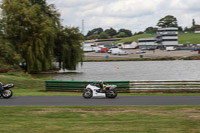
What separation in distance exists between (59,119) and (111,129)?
2.71 metres

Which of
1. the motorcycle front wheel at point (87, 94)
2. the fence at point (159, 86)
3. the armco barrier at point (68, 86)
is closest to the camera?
the motorcycle front wheel at point (87, 94)

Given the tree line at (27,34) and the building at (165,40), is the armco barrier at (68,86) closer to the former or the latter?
the tree line at (27,34)

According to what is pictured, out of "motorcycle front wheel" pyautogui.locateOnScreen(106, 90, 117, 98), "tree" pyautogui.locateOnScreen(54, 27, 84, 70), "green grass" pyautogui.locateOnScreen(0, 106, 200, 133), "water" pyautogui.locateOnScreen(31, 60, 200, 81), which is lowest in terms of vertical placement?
"water" pyautogui.locateOnScreen(31, 60, 200, 81)

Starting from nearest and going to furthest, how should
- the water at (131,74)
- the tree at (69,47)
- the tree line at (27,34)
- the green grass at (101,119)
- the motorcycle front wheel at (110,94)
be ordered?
the green grass at (101,119), the motorcycle front wheel at (110,94), the tree line at (27,34), the water at (131,74), the tree at (69,47)

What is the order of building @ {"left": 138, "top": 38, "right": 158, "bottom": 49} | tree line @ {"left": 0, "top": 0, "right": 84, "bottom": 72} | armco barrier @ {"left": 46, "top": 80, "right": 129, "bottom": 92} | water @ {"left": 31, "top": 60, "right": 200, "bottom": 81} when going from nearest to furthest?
armco barrier @ {"left": 46, "top": 80, "right": 129, "bottom": 92}
tree line @ {"left": 0, "top": 0, "right": 84, "bottom": 72}
water @ {"left": 31, "top": 60, "right": 200, "bottom": 81}
building @ {"left": 138, "top": 38, "right": 158, "bottom": 49}

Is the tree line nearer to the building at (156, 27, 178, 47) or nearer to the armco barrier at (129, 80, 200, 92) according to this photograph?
the armco barrier at (129, 80, 200, 92)

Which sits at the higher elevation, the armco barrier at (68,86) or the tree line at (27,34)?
the tree line at (27,34)

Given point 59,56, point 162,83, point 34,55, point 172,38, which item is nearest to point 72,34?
point 59,56

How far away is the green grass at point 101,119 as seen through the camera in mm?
10695

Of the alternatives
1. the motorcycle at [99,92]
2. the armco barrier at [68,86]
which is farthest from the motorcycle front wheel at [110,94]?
the armco barrier at [68,86]

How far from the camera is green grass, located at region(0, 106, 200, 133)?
10.7 m

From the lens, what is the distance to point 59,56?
60562 mm

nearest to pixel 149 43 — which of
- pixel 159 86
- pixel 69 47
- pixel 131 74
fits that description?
pixel 131 74

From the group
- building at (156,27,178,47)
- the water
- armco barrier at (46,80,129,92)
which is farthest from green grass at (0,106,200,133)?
building at (156,27,178,47)
